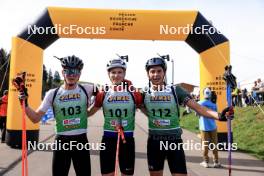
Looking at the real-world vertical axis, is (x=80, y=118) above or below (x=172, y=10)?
below

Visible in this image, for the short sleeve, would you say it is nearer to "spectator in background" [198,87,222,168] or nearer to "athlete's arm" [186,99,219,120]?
"athlete's arm" [186,99,219,120]

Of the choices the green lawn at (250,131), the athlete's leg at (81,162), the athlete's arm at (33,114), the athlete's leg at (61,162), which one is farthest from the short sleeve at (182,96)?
the green lawn at (250,131)

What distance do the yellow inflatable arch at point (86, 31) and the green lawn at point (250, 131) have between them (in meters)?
3.77

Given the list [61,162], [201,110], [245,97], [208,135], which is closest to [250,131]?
[208,135]

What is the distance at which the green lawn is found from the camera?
13.2 metres

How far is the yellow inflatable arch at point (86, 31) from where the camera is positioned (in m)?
11.7

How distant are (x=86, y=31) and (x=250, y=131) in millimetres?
8418

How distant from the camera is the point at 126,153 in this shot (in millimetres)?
5172

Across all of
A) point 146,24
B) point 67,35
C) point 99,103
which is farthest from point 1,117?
point 99,103

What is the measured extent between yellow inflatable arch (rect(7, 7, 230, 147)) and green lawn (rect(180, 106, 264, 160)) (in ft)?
12.4

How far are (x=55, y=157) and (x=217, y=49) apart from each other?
861 cm

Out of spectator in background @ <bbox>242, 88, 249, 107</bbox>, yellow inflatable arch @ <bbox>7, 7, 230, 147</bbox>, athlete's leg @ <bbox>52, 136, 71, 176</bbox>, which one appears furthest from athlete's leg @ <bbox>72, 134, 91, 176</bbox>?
spectator in background @ <bbox>242, 88, 249, 107</bbox>

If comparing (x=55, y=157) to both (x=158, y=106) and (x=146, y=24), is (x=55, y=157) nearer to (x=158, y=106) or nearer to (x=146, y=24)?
(x=158, y=106)

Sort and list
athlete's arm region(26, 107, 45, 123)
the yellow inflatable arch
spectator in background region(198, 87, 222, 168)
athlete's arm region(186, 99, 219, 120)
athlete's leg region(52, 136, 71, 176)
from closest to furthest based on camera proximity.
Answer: athlete's leg region(52, 136, 71, 176) < athlete's arm region(26, 107, 45, 123) < athlete's arm region(186, 99, 219, 120) < spectator in background region(198, 87, 222, 168) < the yellow inflatable arch
